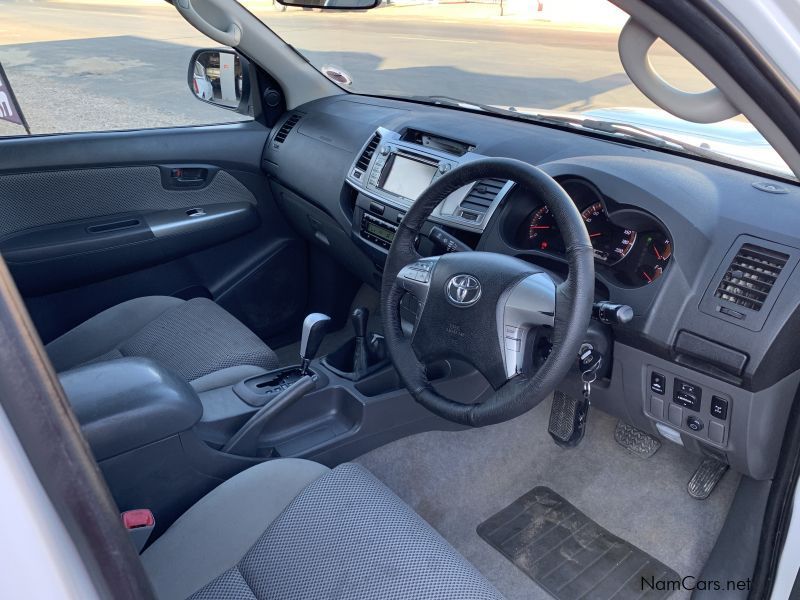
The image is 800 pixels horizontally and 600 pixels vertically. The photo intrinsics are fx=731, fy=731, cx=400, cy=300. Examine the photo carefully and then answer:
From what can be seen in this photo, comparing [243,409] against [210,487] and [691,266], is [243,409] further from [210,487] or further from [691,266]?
[691,266]

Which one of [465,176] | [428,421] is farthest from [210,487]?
[465,176]

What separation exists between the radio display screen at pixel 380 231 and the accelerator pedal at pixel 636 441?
901 millimetres

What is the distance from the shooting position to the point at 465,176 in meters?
1.55

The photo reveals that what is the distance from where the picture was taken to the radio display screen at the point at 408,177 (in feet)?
7.20

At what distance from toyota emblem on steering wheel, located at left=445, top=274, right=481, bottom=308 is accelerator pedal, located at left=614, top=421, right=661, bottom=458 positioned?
0.91 m

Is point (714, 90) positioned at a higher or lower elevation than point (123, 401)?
higher

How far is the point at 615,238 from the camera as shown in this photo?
175cm

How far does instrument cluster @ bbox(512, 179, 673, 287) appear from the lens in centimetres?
166

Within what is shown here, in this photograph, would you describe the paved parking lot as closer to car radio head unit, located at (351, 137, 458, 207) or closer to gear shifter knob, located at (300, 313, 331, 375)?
car radio head unit, located at (351, 137, 458, 207)

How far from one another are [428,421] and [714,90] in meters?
1.39

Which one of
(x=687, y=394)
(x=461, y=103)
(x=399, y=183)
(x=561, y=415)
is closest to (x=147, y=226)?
(x=399, y=183)

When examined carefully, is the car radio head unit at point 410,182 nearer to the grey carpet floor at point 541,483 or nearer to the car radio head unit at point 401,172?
the car radio head unit at point 401,172

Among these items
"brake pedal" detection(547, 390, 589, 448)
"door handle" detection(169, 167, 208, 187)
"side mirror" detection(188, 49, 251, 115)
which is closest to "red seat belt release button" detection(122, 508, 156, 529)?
"brake pedal" detection(547, 390, 589, 448)

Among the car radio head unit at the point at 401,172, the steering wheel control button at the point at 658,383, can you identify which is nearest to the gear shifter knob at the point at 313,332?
the car radio head unit at the point at 401,172
